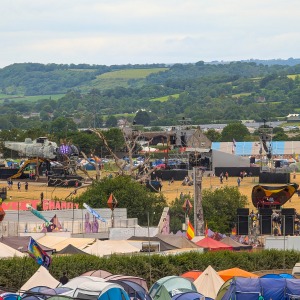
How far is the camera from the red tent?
142 feet

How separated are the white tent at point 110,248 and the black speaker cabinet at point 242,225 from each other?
942 centimetres

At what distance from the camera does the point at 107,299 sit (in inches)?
1110

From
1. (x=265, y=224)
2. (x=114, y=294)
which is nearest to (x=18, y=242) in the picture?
(x=265, y=224)

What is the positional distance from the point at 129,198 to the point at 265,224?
27.5ft

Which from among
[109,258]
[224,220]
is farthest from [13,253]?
[224,220]

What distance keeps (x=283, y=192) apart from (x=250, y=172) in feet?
119

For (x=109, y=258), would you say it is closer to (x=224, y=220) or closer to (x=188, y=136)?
(x=224, y=220)

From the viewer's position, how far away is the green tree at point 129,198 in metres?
55.8

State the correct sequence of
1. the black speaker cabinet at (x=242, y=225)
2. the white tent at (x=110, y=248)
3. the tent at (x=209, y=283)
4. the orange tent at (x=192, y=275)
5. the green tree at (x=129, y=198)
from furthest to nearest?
1. the green tree at (x=129, y=198)
2. the black speaker cabinet at (x=242, y=225)
3. the white tent at (x=110, y=248)
4. the orange tent at (x=192, y=275)
5. the tent at (x=209, y=283)

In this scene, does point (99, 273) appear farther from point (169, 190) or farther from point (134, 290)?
point (169, 190)

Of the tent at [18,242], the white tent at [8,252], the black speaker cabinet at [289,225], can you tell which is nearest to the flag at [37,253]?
the white tent at [8,252]

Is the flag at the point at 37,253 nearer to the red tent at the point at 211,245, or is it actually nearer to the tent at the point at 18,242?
the tent at the point at 18,242

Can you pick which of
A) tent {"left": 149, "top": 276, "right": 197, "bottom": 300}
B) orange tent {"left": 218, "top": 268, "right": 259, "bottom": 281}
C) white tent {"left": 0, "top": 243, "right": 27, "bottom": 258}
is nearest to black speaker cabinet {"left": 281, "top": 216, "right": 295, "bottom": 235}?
white tent {"left": 0, "top": 243, "right": 27, "bottom": 258}

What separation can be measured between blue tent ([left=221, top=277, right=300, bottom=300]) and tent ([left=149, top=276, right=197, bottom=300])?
1.31 meters
